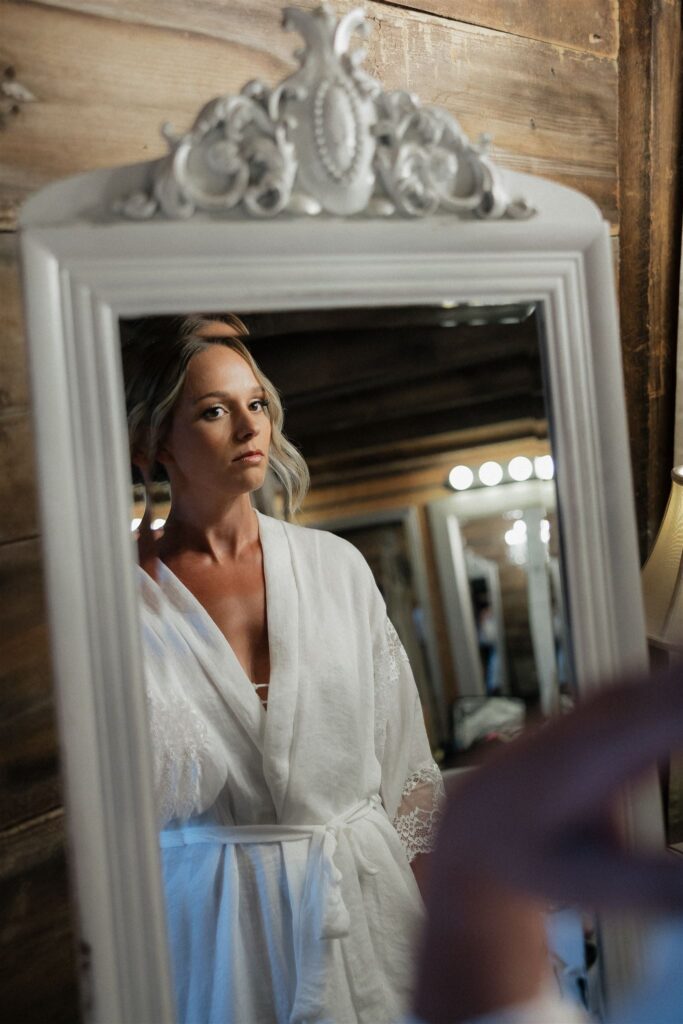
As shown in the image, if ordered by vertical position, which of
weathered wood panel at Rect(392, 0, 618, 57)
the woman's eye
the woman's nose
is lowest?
the woman's nose

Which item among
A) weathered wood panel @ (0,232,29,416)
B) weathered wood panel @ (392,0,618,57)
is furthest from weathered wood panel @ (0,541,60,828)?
weathered wood panel @ (392,0,618,57)

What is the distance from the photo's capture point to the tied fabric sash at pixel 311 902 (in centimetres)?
84

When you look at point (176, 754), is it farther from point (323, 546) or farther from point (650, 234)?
point (650, 234)

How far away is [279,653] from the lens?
867mm

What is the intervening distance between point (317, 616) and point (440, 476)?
0.17 metres

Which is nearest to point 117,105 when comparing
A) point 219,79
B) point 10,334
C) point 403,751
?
point 219,79

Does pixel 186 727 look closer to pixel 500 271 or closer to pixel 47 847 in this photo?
pixel 47 847

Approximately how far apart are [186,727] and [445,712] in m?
0.23

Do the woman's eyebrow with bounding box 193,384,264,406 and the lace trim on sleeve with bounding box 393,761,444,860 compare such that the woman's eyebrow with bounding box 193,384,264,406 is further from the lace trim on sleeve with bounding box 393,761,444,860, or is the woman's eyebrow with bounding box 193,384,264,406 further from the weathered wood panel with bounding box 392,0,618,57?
the weathered wood panel with bounding box 392,0,618,57

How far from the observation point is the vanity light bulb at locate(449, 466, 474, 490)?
36.0 inches

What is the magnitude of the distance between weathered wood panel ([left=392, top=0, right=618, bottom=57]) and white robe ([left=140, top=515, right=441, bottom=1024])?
75cm

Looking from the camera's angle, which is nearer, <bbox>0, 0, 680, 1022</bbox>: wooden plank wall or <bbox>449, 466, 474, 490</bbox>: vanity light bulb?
<bbox>449, 466, 474, 490</bbox>: vanity light bulb

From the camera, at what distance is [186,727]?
837mm

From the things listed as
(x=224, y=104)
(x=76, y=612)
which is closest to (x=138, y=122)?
(x=224, y=104)
